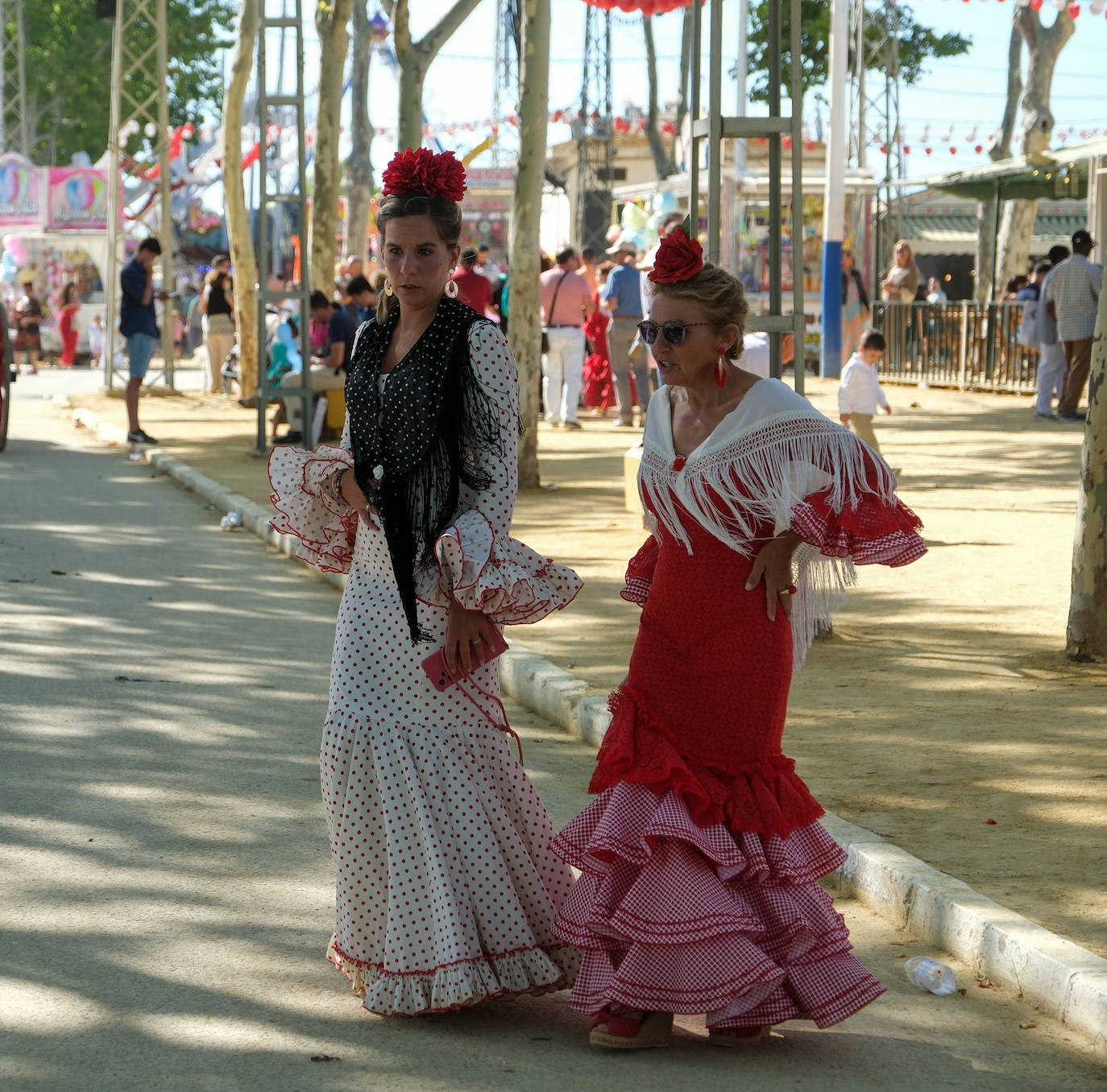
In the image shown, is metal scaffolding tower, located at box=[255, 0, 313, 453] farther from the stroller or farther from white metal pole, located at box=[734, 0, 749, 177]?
white metal pole, located at box=[734, 0, 749, 177]

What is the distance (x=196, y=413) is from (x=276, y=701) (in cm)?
1684

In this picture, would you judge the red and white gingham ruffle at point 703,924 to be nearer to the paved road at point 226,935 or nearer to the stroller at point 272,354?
the paved road at point 226,935

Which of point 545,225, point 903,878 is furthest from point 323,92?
point 545,225

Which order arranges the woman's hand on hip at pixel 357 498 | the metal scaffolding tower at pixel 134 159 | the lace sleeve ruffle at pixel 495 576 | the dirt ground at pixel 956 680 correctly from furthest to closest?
the metal scaffolding tower at pixel 134 159, the dirt ground at pixel 956 680, the woman's hand on hip at pixel 357 498, the lace sleeve ruffle at pixel 495 576

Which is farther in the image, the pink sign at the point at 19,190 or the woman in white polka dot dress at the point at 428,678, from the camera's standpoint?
the pink sign at the point at 19,190

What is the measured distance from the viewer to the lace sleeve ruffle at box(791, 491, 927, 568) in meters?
3.95

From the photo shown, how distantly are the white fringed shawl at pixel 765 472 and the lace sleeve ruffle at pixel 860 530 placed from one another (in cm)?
2

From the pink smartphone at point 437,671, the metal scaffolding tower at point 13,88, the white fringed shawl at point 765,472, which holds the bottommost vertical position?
the pink smartphone at point 437,671

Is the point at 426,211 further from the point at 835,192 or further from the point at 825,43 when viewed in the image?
the point at 825,43

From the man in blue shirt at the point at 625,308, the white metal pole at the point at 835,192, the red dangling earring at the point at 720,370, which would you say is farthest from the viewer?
the white metal pole at the point at 835,192

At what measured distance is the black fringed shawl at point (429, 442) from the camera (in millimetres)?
4023

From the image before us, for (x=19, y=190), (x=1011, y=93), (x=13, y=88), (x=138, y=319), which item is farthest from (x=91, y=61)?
(x=138, y=319)

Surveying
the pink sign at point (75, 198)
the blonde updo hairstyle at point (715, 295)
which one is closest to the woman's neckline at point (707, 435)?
the blonde updo hairstyle at point (715, 295)

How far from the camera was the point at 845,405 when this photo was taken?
12.2 metres
